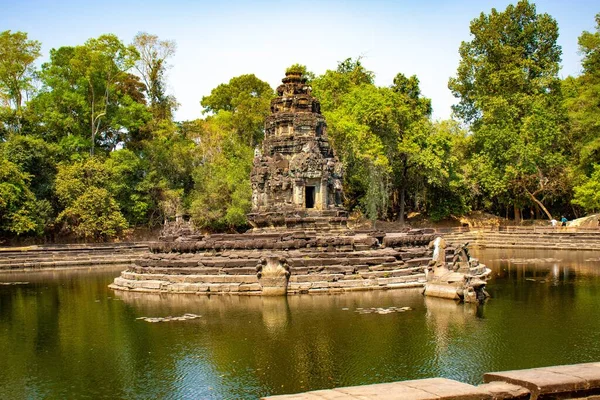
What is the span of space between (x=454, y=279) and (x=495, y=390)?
1143 cm

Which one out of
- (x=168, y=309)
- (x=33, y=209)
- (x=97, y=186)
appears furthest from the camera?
Result: (x=97, y=186)

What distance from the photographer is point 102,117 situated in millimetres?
46625

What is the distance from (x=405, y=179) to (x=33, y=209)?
2629 cm

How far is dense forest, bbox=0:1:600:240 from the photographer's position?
41250mm

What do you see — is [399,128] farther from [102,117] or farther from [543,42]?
[102,117]

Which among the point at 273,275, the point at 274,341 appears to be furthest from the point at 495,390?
the point at 273,275

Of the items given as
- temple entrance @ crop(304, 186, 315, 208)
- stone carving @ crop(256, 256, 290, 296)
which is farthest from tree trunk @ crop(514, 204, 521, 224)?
stone carving @ crop(256, 256, 290, 296)

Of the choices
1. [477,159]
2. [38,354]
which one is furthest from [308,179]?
[477,159]

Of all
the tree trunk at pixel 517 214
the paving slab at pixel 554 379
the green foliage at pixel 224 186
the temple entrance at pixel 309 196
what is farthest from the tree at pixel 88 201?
the paving slab at pixel 554 379

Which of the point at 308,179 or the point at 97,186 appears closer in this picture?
the point at 308,179

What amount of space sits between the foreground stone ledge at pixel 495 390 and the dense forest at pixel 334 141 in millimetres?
35006

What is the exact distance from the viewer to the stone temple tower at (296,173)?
26.7 meters

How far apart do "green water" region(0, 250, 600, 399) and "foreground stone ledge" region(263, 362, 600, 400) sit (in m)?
3.14

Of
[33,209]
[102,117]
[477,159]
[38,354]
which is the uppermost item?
[102,117]
